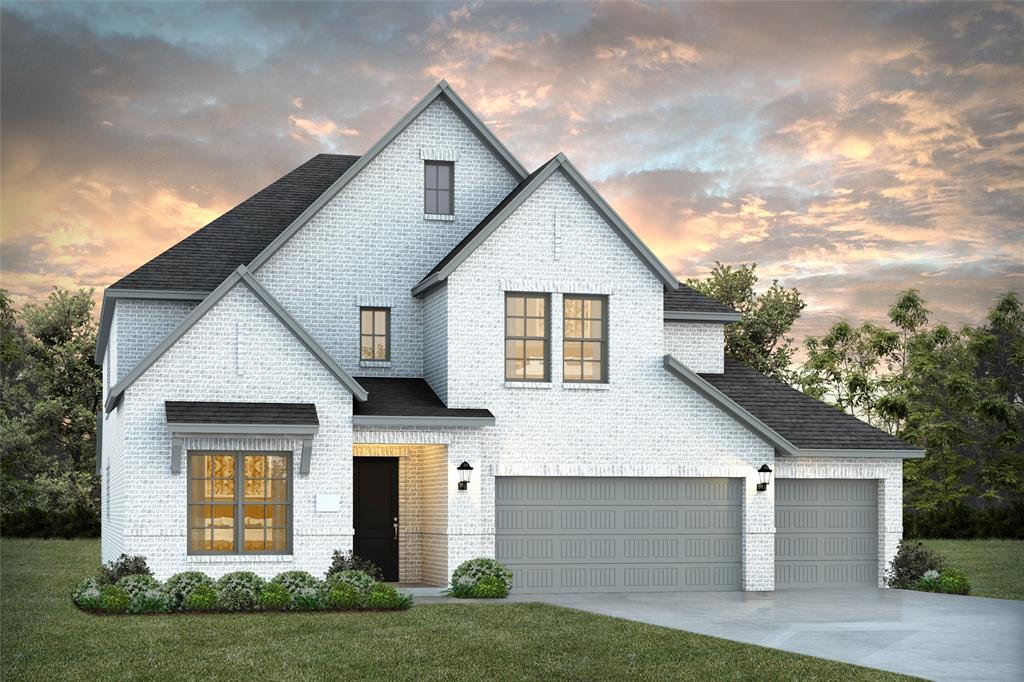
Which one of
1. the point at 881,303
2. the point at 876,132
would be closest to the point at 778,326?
the point at 881,303

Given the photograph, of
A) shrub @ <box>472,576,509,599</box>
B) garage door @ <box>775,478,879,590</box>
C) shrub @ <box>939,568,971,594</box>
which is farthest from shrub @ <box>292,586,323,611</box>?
shrub @ <box>939,568,971,594</box>

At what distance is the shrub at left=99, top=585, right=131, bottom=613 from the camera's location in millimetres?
20969

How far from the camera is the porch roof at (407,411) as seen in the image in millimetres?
24391

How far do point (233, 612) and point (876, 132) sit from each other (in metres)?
17.5

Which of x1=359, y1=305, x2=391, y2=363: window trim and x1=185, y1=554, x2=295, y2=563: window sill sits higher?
x1=359, y1=305, x2=391, y2=363: window trim

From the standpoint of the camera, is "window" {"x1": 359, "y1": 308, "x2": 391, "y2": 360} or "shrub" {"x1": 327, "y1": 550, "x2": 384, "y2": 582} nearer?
"shrub" {"x1": 327, "y1": 550, "x2": 384, "y2": 582}

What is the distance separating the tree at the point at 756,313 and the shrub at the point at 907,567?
1078 inches

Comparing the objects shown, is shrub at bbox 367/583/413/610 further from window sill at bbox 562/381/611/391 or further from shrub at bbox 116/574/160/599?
window sill at bbox 562/381/611/391

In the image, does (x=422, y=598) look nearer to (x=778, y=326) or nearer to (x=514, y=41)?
(x=514, y=41)

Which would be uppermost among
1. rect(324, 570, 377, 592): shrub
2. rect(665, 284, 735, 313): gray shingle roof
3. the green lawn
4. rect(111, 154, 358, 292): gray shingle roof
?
rect(111, 154, 358, 292): gray shingle roof

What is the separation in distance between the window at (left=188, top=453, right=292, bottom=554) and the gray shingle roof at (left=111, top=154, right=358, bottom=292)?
5.05 meters

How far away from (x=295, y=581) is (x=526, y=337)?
Answer: 703cm

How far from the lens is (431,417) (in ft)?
80.5

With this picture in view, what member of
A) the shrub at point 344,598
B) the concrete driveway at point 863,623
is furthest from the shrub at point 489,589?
the shrub at point 344,598
